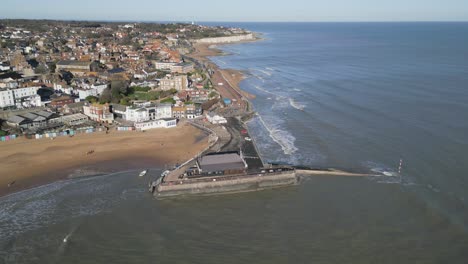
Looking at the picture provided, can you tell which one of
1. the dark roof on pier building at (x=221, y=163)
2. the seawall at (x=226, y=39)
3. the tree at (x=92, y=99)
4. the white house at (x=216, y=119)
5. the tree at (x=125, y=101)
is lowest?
the dark roof on pier building at (x=221, y=163)

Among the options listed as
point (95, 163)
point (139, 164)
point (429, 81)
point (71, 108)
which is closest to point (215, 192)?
point (139, 164)

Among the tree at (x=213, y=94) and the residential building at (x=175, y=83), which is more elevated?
the residential building at (x=175, y=83)

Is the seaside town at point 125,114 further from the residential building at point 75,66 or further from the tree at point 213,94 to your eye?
the tree at point 213,94

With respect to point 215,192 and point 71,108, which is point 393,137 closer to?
point 215,192

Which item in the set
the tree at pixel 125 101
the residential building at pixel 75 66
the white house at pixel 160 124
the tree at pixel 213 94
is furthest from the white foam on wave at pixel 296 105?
the residential building at pixel 75 66

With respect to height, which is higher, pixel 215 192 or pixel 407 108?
pixel 407 108

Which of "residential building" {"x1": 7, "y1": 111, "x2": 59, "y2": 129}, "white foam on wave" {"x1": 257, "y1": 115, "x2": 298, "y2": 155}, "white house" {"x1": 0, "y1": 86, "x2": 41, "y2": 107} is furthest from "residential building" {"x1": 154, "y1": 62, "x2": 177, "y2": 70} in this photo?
"white foam on wave" {"x1": 257, "y1": 115, "x2": 298, "y2": 155}

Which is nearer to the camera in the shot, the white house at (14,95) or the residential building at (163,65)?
the white house at (14,95)
